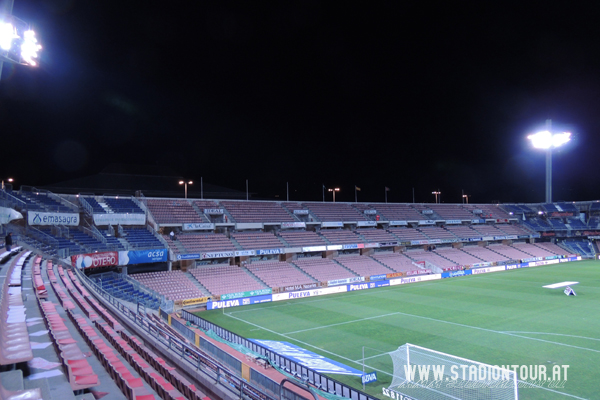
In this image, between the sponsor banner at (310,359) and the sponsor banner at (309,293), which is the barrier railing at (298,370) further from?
the sponsor banner at (309,293)

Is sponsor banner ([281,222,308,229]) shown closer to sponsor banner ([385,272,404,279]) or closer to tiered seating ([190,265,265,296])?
tiered seating ([190,265,265,296])

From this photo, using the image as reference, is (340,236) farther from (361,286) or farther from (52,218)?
(52,218)

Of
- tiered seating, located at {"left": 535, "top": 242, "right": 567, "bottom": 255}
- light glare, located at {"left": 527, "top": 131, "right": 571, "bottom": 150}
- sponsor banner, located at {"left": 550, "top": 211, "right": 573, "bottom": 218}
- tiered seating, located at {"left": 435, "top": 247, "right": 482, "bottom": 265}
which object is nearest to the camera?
tiered seating, located at {"left": 435, "top": 247, "right": 482, "bottom": 265}

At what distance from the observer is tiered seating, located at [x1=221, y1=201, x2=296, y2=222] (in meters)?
42.7

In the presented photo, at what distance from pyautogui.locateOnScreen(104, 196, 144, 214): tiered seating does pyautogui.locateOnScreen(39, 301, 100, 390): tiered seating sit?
27731mm

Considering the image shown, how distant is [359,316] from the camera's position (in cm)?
2661

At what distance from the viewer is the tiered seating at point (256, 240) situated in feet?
128

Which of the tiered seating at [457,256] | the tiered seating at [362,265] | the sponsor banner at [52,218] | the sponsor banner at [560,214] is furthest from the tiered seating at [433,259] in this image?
the sponsor banner at [52,218]

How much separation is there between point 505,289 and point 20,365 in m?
39.2

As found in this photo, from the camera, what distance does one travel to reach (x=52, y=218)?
26.5 m

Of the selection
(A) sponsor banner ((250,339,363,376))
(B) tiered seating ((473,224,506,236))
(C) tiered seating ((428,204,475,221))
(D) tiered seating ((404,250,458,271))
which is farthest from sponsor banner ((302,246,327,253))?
(B) tiered seating ((473,224,506,236))

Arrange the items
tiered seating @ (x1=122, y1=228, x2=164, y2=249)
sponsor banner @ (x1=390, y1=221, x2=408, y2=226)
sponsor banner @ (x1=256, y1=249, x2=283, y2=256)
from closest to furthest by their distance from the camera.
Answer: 1. tiered seating @ (x1=122, y1=228, x2=164, y2=249)
2. sponsor banner @ (x1=256, y1=249, x2=283, y2=256)
3. sponsor banner @ (x1=390, y1=221, x2=408, y2=226)

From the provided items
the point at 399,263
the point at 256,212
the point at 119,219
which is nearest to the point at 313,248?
the point at 256,212

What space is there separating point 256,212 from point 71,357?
126 feet
